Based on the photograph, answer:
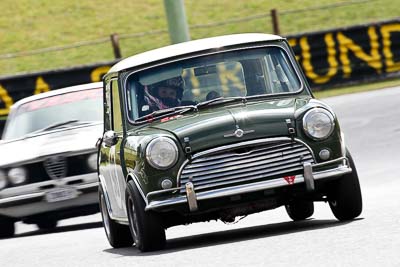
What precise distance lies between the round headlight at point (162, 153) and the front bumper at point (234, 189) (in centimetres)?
18

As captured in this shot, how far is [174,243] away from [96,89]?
5255 mm

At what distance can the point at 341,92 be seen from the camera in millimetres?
24438

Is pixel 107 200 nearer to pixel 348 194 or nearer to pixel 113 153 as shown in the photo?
pixel 113 153

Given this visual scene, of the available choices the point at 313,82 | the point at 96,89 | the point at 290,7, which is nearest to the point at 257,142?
the point at 96,89

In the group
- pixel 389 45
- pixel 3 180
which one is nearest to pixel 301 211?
pixel 3 180

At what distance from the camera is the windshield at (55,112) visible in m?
14.3

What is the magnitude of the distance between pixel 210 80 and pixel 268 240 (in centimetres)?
161

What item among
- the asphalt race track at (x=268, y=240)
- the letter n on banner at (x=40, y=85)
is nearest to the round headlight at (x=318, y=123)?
the asphalt race track at (x=268, y=240)

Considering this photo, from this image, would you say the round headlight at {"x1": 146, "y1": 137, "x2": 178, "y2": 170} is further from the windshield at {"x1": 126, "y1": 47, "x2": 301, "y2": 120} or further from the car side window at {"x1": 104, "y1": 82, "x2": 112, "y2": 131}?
the car side window at {"x1": 104, "y1": 82, "x2": 112, "y2": 131}

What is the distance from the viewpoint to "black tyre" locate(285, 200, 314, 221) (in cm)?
1036

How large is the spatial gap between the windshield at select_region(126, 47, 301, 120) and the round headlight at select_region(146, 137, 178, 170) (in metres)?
0.77

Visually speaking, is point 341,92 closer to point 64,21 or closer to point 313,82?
point 313,82

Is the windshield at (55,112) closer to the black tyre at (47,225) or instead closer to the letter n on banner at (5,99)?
the black tyre at (47,225)

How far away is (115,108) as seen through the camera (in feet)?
32.8
